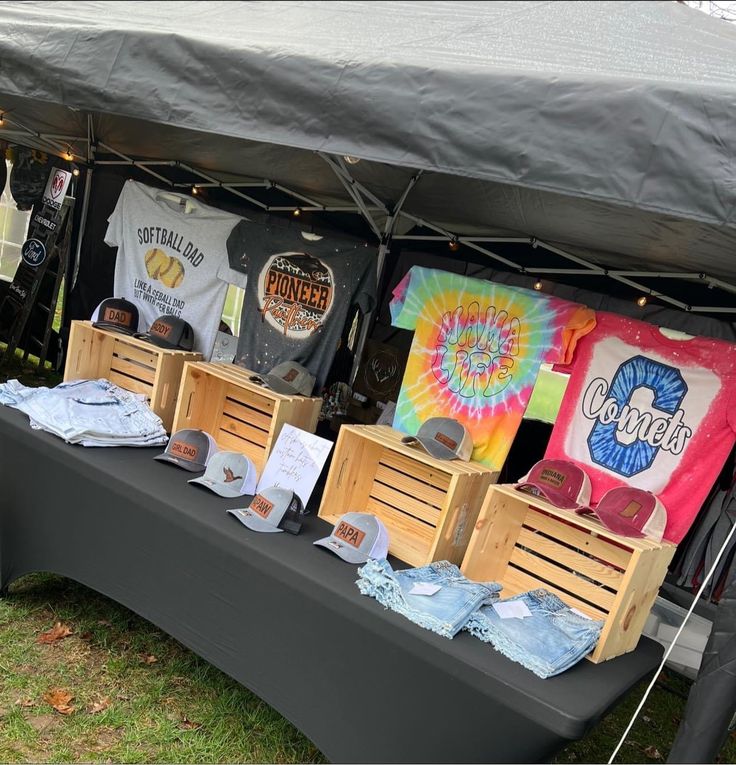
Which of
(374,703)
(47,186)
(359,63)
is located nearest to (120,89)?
(359,63)

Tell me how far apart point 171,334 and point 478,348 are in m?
1.76

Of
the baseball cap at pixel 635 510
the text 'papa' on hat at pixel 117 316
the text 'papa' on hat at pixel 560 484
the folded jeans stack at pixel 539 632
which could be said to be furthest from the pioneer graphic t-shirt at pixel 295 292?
the folded jeans stack at pixel 539 632

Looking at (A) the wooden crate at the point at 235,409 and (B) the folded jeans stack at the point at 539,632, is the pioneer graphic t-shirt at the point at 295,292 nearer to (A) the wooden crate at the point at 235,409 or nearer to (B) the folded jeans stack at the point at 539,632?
(A) the wooden crate at the point at 235,409

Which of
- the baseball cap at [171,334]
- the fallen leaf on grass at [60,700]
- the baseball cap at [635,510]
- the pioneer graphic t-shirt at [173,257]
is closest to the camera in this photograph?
the baseball cap at [635,510]

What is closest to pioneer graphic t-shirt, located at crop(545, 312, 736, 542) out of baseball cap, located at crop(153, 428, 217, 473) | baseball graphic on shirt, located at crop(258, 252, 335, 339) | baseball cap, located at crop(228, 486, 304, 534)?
baseball cap, located at crop(228, 486, 304, 534)

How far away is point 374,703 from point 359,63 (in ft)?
6.29

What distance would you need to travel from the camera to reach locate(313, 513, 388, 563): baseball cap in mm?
2600

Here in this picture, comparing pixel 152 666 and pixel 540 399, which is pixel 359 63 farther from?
pixel 152 666

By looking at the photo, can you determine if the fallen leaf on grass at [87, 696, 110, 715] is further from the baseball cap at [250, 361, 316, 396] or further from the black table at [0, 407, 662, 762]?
the baseball cap at [250, 361, 316, 396]

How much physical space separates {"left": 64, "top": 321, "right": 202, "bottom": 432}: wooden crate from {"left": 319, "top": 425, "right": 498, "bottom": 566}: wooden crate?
118cm

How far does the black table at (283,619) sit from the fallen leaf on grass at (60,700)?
39 cm

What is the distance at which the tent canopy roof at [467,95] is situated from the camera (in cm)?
174

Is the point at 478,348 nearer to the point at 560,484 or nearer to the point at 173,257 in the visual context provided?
the point at 560,484

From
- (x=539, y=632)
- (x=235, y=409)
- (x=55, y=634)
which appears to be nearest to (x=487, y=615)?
(x=539, y=632)
